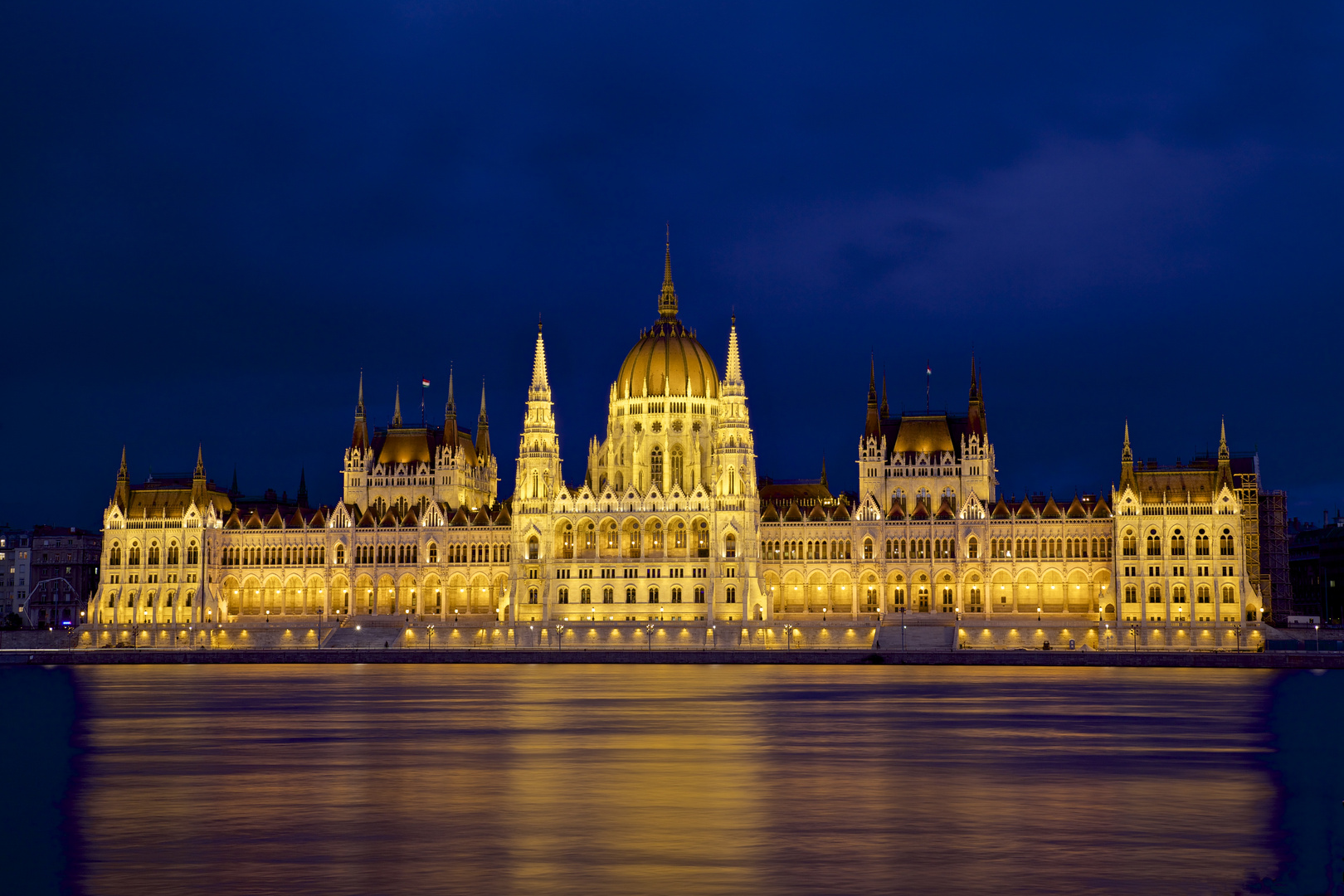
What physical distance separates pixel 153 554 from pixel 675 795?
11406 centimetres

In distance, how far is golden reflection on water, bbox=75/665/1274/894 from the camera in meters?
28.8

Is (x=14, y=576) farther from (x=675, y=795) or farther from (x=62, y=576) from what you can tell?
(x=675, y=795)

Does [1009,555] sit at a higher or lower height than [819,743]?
higher

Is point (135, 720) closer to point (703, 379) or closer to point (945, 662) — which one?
point (945, 662)

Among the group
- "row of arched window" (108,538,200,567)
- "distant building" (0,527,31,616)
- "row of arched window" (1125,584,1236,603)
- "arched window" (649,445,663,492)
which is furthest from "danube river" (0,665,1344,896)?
"distant building" (0,527,31,616)

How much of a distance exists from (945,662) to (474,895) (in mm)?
86018

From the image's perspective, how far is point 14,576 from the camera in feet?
569

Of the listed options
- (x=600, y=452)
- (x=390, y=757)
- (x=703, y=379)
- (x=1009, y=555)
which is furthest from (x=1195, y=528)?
(x=390, y=757)

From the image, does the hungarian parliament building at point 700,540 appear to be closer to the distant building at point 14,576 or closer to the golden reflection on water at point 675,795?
the distant building at point 14,576

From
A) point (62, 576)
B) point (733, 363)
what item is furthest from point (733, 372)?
point (62, 576)

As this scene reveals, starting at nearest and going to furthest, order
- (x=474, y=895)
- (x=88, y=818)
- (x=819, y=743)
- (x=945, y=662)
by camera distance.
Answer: (x=474, y=895)
(x=88, y=818)
(x=819, y=743)
(x=945, y=662)

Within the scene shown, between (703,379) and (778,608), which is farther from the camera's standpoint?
(703,379)

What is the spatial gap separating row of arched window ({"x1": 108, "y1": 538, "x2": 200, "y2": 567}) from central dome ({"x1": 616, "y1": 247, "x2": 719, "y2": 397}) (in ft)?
126

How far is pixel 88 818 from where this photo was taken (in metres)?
35.5
